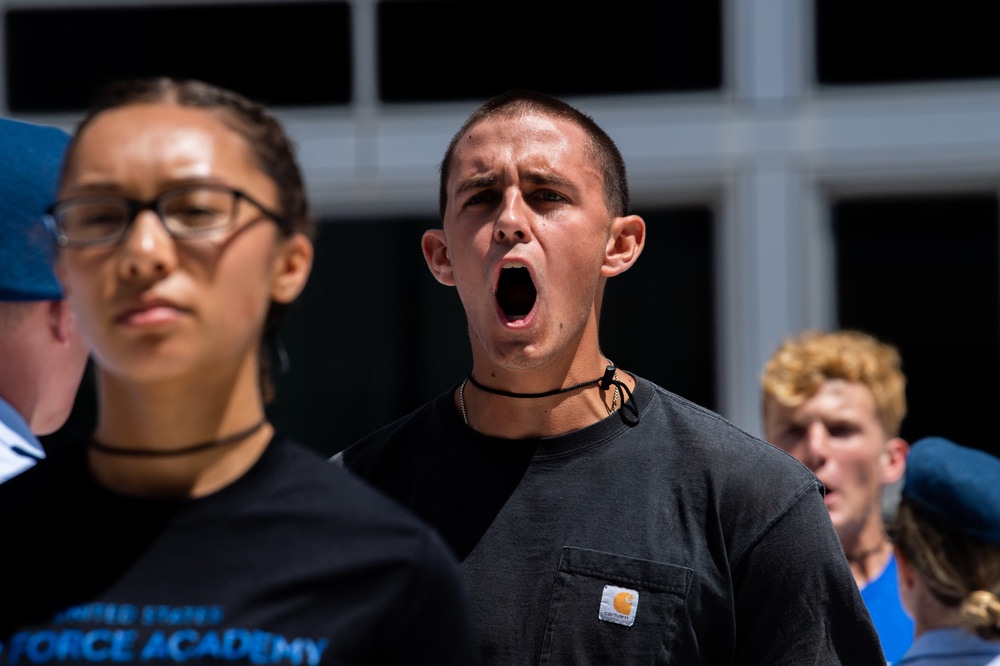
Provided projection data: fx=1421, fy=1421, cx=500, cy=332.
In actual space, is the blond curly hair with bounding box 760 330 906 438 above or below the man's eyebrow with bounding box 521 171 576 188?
below

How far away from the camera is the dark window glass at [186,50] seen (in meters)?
7.45

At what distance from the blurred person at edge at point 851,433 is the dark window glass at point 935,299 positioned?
290 cm

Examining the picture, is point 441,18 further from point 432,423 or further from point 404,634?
point 404,634

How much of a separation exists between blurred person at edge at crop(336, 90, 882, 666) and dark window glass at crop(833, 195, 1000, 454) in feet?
15.4

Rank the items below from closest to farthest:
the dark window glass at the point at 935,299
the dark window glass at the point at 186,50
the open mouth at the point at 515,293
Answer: the open mouth at the point at 515,293
the dark window glass at the point at 935,299
the dark window glass at the point at 186,50

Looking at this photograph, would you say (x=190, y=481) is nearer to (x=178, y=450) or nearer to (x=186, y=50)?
(x=178, y=450)

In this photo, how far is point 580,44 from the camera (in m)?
7.34

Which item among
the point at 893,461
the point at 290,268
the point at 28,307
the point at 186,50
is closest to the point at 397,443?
the point at 28,307

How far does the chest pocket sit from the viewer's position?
2422mm

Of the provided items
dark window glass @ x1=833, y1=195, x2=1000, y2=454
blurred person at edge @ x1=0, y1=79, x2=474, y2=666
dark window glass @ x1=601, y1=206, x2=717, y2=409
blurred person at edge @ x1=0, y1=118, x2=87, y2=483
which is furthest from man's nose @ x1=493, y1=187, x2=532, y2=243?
dark window glass @ x1=833, y1=195, x2=1000, y2=454

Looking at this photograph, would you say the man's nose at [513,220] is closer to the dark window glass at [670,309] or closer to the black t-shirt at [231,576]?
the black t-shirt at [231,576]

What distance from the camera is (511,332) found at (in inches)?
106

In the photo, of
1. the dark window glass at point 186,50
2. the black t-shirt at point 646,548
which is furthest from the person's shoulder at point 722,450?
the dark window glass at point 186,50

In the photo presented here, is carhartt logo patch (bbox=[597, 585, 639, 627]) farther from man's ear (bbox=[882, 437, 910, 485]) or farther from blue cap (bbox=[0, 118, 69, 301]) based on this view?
man's ear (bbox=[882, 437, 910, 485])
